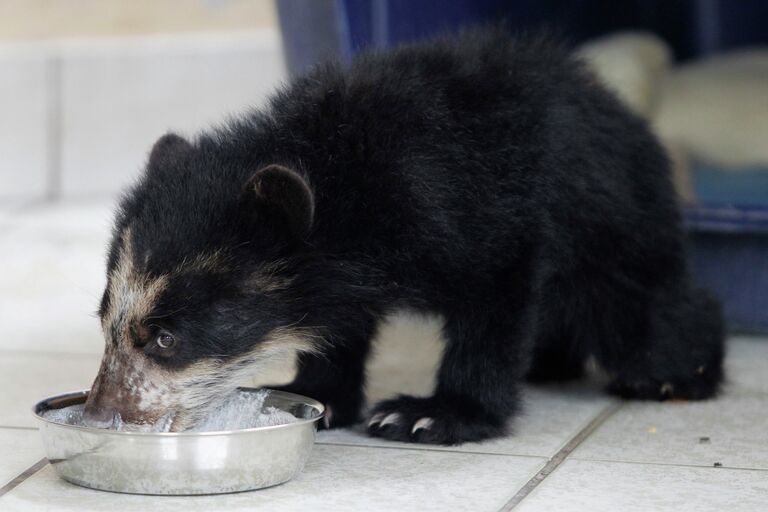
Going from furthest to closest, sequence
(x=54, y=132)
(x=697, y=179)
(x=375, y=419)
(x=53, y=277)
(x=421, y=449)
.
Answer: (x=54, y=132), (x=53, y=277), (x=697, y=179), (x=375, y=419), (x=421, y=449)

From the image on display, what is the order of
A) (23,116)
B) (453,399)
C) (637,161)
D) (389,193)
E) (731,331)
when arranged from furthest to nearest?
(23,116) → (731,331) → (637,161) → (453,399) → (389,193)

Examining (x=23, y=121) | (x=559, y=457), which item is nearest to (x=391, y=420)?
(x=559, y=457)

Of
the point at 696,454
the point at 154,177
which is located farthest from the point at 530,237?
the point at 154,177

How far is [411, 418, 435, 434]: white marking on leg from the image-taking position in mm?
3496

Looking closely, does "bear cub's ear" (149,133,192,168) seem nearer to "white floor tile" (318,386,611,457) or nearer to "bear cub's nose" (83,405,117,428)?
"bear cub's nose" (83,405,117,428)

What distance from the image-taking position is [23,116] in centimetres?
827

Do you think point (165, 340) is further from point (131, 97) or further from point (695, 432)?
point (131, 97)

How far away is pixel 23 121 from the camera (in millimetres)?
8281

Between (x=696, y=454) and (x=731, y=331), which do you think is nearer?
(x=696, y=454)

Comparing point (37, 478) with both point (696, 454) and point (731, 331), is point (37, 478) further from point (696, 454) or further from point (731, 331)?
point (731, 331)

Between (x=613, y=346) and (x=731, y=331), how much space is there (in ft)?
4.23

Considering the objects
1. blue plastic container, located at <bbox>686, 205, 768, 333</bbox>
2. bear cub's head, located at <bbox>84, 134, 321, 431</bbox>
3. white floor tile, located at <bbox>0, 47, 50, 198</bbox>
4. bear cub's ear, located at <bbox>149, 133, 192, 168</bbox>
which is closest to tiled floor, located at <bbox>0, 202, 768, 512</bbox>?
blue plastic container, located at <bbox>686, 205, 768, 333</bbox>

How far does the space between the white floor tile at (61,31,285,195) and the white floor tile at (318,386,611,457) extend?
4747 millimetres

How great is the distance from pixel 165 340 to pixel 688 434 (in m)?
1.50
